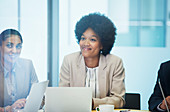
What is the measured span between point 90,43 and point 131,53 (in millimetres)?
1367

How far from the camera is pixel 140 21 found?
414 centimetres

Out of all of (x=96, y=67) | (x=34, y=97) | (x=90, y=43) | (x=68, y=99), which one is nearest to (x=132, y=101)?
(x=96, y=67)

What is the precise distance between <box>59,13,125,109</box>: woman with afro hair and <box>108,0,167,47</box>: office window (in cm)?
119

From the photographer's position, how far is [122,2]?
165 inches

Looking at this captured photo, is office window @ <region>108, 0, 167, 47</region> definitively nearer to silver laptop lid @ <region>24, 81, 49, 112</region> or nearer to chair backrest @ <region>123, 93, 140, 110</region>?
chair backrest @ <region>123, 93, 140, 110</region>

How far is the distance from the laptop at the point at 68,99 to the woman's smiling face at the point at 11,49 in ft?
2.46

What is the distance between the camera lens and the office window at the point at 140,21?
13.4ft

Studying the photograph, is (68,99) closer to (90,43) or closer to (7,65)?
(7,65)

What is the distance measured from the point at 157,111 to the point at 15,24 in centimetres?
158

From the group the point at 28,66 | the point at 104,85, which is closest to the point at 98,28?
the point at 104,85

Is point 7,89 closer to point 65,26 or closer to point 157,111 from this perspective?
point 157,111

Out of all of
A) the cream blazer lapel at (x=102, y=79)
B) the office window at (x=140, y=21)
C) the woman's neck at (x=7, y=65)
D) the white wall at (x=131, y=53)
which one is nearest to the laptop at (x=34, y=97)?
the woman's neck at (x=7, y=65)

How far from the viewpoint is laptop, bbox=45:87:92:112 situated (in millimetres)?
1839

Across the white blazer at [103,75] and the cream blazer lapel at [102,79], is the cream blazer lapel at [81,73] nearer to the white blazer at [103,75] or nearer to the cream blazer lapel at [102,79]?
the white blazer at [103,75]
